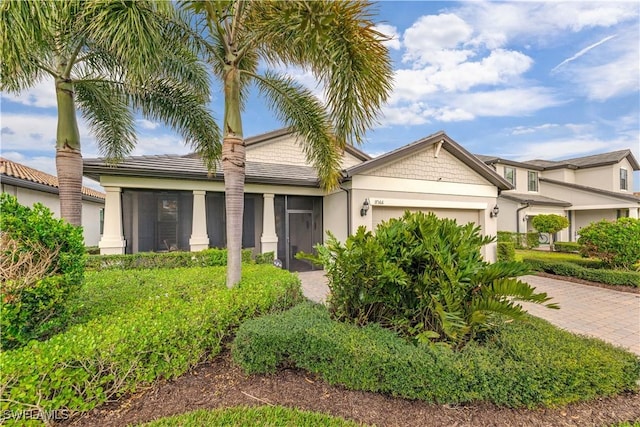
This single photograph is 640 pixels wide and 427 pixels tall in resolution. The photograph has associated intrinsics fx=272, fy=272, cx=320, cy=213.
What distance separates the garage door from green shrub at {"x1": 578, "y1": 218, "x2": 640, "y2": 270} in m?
4.12

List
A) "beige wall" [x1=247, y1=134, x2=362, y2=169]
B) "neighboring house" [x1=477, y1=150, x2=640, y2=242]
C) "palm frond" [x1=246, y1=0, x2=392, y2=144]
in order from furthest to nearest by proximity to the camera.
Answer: "neighboring house" [x1=477, y1=150, x2=640, y2=242] < "beige wall" [x1=247, y1=134, x2=362, y2=169] < "palm frond" [x1=246, y1=0, x2=392, y2=144]

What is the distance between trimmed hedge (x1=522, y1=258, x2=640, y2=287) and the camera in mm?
8406

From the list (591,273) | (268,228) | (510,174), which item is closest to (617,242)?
(591,273)

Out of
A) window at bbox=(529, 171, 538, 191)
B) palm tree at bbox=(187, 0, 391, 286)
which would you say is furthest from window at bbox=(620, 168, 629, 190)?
palm tree at bbox=(187, 0, 391, 286)

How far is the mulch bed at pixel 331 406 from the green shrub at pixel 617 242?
8779mm

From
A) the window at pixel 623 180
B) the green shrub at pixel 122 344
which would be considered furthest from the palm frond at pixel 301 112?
the window at pixel 623 180

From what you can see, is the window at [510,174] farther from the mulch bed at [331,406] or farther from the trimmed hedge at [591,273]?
the mulch bed at [331,406]

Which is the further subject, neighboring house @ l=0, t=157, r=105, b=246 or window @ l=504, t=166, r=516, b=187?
window @ l=504, t=166, r=516, b=187

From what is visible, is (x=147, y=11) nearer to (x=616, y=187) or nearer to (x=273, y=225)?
(x=273, y=225)

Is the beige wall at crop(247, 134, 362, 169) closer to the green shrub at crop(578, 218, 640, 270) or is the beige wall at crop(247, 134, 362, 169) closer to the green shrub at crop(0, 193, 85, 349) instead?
the green shrub at crop(0, 193, 85, 349)

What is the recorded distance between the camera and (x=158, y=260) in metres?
8.67

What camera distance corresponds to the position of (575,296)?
782cm

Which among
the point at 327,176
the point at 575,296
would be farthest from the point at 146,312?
the point at 575,296

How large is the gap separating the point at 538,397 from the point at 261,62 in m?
7.80
